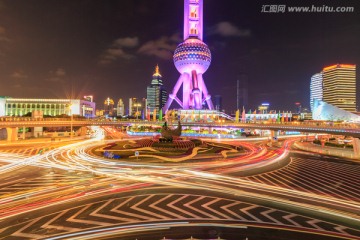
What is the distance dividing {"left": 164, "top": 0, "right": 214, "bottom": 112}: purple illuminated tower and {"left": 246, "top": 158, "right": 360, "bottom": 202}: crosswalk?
9889 cm

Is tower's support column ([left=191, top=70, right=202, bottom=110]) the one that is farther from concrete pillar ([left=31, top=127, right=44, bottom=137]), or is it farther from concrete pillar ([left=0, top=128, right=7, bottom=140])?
concrete pillar ([left=0, top=128, right=7, bottom=140])

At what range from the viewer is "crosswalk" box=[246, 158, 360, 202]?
21484 millimetres

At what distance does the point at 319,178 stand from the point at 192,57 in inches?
4454

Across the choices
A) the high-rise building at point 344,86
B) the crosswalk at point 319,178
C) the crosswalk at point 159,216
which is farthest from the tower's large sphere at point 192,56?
the crosswalk at point 159,216

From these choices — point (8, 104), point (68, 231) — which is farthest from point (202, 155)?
point (8, 104)

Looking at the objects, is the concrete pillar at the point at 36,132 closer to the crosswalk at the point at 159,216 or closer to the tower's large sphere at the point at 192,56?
the crosswalk at the point at 159,216

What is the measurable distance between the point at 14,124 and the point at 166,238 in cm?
5559

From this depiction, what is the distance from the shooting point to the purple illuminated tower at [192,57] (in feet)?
428

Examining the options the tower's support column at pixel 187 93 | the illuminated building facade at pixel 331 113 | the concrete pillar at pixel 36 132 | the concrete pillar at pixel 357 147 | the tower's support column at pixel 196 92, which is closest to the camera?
the concrete pillar at pixel 357 147

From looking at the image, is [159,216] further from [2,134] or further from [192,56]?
[192,56]

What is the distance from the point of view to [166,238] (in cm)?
1327

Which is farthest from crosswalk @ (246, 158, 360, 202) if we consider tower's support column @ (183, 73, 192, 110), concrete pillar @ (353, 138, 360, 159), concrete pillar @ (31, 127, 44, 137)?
tower's support column @ (183, 73, 192, 110)

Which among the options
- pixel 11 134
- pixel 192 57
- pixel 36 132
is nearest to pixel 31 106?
pixel 36 132

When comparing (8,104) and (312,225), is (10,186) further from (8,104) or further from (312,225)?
(8,104)
